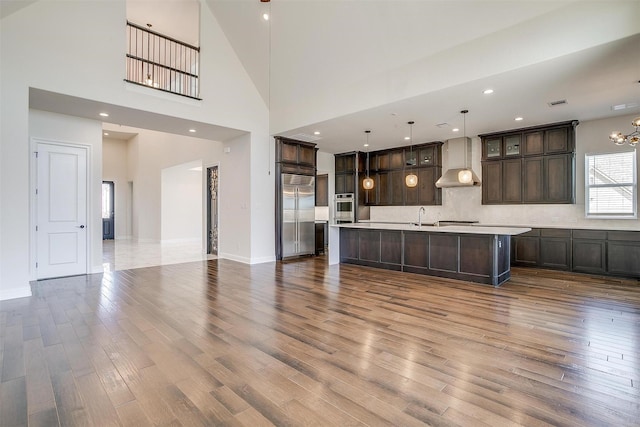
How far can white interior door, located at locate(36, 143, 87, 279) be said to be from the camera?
5.38m

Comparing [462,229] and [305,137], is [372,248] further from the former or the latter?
[305,137]

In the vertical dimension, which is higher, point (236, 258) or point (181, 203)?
point (181, 203)

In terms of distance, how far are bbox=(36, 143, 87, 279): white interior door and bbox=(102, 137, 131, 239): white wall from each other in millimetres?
8154

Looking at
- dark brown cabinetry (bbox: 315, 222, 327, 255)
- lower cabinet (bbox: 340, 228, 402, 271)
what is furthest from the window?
dark brown cabinetry (bbox: 315, 222, 327, 255)

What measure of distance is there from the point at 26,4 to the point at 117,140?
10.0m

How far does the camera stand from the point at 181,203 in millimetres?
11891

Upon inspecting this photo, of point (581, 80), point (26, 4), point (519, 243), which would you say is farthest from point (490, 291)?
point (26, 4)

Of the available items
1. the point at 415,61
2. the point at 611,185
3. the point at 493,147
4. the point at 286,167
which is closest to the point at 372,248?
the point at 286,167

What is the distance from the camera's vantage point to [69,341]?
282 centimetres

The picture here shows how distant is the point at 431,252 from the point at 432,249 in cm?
6

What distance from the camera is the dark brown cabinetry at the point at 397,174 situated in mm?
8031

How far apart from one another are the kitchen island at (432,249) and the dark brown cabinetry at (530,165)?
1683 mm

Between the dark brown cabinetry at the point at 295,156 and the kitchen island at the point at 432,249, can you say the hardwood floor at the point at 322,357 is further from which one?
the dark brown cabinetry at the point at 295,156

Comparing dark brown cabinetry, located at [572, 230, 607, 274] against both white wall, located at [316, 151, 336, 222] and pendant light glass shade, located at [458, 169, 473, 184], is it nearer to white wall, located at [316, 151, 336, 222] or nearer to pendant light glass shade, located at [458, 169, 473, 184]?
pendant light glass shade, located at [458, 169, 473, 184]
